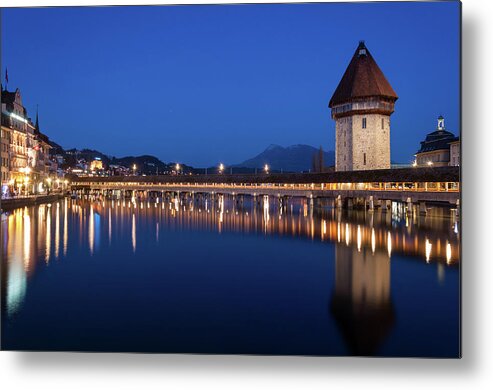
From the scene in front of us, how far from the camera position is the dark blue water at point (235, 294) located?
7.98 metres

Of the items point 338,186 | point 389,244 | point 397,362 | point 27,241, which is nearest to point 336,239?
point 389,244

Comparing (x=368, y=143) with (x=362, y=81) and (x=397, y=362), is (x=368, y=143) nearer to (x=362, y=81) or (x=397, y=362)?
(x=362, y=81)

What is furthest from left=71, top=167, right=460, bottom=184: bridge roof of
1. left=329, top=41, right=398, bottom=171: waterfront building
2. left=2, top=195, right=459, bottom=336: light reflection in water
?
left=329, top=41, right=398, bottom=171: waterfront building

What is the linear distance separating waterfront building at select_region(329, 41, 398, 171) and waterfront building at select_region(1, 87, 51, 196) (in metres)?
26.4

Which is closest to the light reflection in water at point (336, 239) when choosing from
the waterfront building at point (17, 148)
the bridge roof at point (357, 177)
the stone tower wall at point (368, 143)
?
the bridge roof at point (357, 177)

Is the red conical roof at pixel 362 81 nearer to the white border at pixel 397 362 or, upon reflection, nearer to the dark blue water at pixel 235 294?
the dark blue water at pixel 235 294

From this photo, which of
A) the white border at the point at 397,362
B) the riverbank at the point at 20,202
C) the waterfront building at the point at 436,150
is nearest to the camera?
the white border at the point at 397,362

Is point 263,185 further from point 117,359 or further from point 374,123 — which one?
point 117,359

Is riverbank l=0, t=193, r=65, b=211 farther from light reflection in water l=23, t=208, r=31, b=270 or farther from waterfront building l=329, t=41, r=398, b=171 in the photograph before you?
waterfront building l=329, t=41, r=398, b=171

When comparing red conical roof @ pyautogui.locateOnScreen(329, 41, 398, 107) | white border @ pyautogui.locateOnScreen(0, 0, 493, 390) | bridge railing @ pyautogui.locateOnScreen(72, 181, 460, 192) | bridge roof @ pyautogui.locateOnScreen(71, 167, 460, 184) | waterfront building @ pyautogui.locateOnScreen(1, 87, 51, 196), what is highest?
red conical roof @ pyautogui.locateOnScreen(329, 41, 398, 107)

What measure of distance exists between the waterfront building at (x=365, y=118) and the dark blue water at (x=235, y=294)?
19.6 metres

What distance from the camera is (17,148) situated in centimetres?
4184

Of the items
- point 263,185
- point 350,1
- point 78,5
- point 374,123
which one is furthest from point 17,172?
point 350,1

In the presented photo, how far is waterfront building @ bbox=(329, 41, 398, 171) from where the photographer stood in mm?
39969
